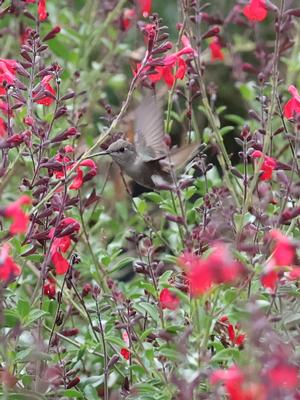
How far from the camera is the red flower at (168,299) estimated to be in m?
2.62

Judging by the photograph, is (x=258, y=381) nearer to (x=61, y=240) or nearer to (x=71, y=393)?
(x=71, y=393)

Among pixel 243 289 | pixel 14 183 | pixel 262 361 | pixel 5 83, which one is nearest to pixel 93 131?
pixel 14 183

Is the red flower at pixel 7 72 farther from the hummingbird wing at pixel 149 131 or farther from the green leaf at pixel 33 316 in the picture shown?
the green leaf at pixel 33 316

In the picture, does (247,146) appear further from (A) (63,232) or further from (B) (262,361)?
(B) (262,361)

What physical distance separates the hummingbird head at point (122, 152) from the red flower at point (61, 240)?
1.34 ft

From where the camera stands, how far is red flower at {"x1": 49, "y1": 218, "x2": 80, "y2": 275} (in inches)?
113

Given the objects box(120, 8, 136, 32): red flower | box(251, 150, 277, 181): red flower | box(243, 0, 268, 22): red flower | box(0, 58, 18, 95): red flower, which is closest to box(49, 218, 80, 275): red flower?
box(0, 58, 18, 95): red flower

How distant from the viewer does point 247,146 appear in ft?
10.2

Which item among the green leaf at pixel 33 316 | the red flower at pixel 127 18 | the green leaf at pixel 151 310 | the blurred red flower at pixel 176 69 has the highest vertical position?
the blurred red flower at pixel 176 69

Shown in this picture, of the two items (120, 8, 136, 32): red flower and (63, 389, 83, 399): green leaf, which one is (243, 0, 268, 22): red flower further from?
(63, 389, 83, 399): green leaf

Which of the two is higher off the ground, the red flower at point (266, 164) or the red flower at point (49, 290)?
the red flower at point (266, 164)

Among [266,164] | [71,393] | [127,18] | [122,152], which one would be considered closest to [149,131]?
[122,152]

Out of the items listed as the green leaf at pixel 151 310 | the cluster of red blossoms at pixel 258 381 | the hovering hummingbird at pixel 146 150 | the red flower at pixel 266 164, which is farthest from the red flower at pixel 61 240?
the cluster of red blossoms at pixel 258 381

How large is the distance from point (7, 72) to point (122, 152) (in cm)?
57
